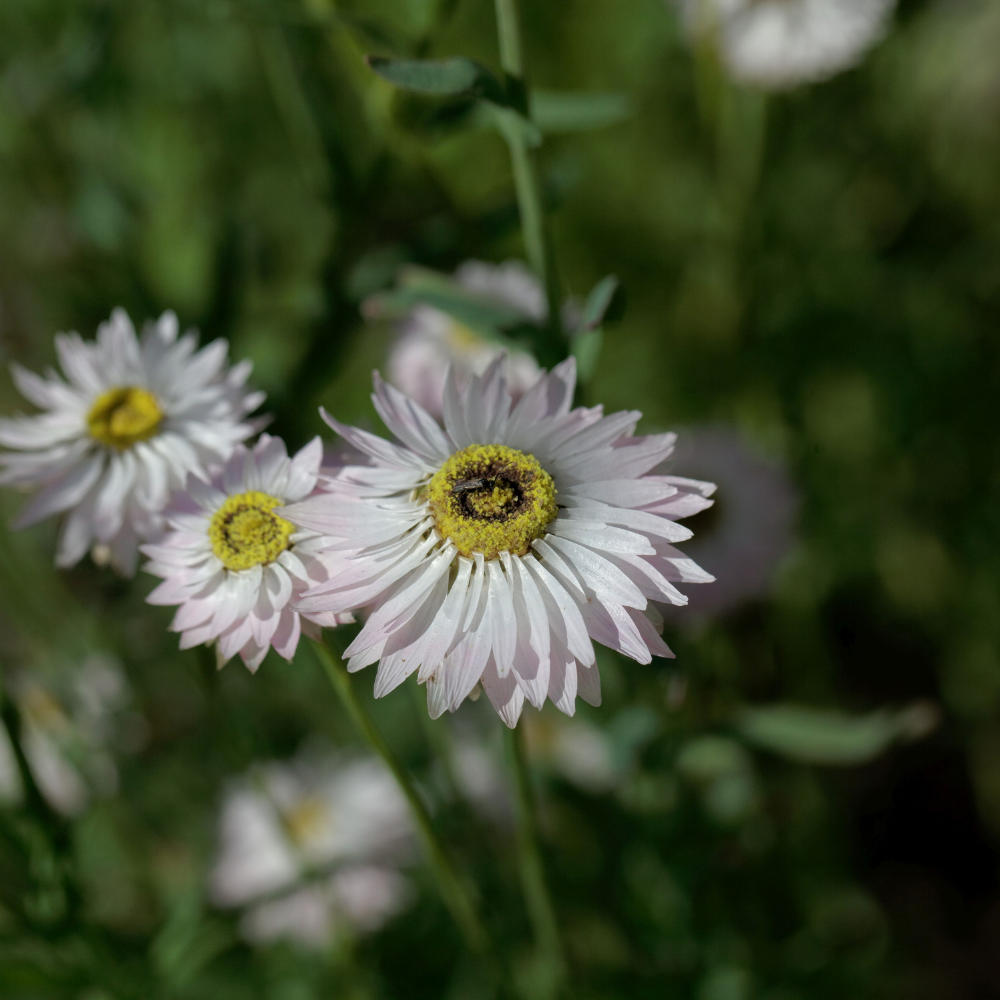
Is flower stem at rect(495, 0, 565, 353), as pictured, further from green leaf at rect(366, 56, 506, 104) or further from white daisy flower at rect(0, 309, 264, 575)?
white daisy flower at rect(0, 309, 264, 575)

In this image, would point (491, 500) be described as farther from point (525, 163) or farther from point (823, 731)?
point (823, 731)

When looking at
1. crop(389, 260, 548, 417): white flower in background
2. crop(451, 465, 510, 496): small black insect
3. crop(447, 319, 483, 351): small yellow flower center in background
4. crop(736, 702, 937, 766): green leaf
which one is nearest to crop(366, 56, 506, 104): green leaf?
crop(451, 465, 510, 496): small black insect

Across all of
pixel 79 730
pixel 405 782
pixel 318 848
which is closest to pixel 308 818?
pixel 318 848

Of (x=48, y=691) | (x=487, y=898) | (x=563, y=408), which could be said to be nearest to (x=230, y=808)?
(x=48, y=691)

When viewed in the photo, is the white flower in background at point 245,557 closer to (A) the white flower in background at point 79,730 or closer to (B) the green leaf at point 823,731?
(B) the green leaf at point 823,731

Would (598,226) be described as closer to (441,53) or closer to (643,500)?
(441,53)

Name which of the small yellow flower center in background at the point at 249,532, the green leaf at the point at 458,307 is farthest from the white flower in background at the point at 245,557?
the green leaf at the point at 458,307
